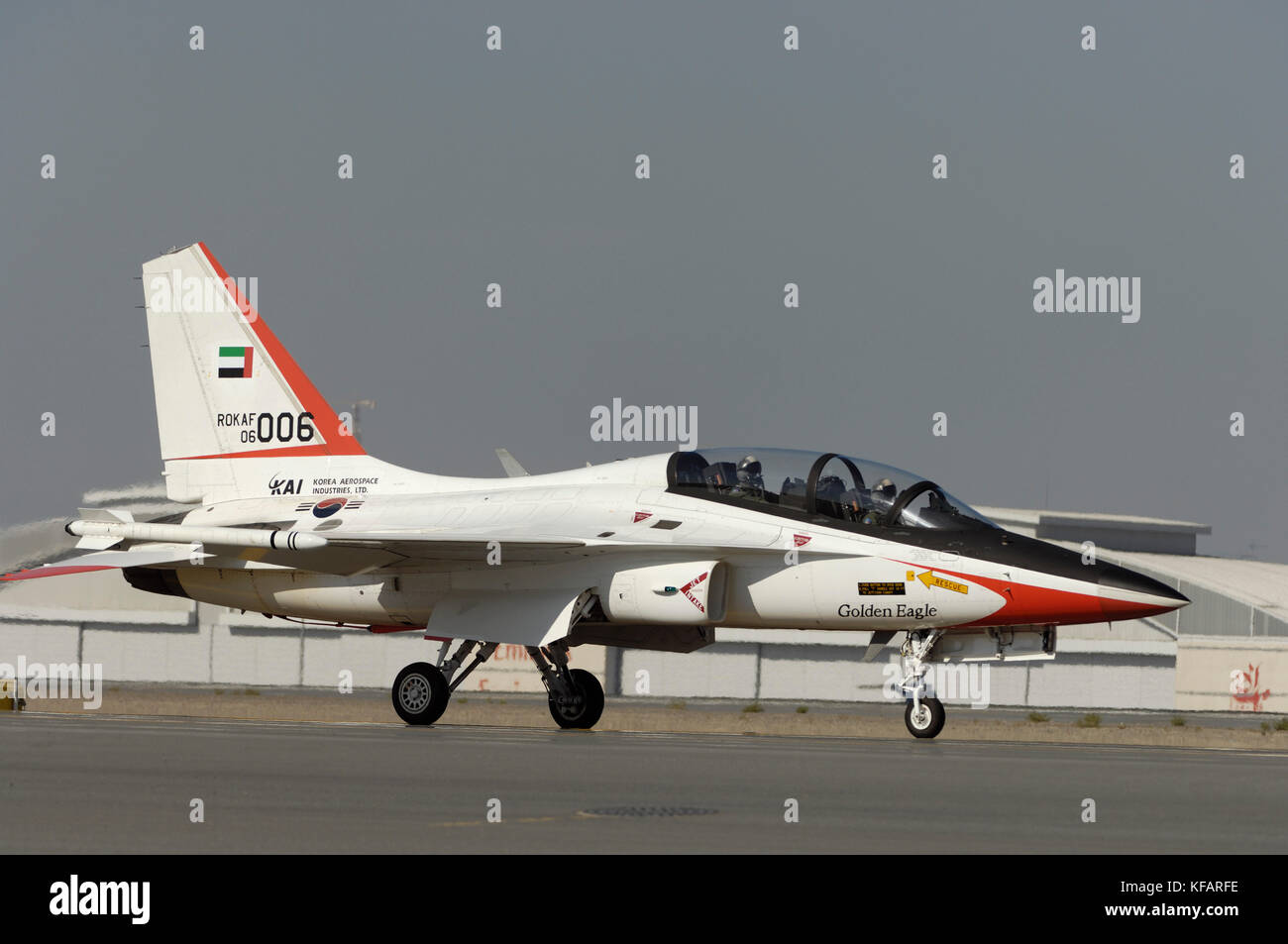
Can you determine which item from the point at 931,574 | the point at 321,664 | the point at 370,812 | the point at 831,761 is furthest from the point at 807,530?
the point at 321,664

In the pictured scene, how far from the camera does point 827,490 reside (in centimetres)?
1744

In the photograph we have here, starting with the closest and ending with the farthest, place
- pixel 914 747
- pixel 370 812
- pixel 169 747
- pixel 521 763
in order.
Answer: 1. pixel 370 812
2. pixel 521 763
3. pixel 169 747
4. pixel 914 747

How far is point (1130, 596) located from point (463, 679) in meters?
7.52

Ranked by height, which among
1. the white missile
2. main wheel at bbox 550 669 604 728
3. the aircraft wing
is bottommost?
main wheel at bbox 550 669 604 728

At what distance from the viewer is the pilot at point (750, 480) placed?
17688mm

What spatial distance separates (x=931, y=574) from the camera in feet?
54.6

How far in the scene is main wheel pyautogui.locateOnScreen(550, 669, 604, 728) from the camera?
1906 centimetres

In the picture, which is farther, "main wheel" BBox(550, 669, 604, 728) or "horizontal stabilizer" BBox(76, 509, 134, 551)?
"horizontal stabilizer" BBox(76, 509, 134, 551)

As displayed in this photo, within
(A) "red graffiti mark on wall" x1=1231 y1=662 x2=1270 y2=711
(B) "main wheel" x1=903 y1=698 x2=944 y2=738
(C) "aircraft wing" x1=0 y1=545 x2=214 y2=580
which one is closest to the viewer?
(B) "main wheel" x1=903 y1=698 x2=944 y2=738

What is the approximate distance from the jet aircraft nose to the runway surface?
146 cm

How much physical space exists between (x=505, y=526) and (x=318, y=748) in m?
4.77

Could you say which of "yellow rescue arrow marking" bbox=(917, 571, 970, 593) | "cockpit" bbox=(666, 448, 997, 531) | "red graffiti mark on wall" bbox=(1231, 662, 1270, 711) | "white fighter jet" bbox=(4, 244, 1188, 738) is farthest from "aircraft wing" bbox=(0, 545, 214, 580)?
"red graffiti mark on wall" bbox=(1231, 662, 1270, 711)

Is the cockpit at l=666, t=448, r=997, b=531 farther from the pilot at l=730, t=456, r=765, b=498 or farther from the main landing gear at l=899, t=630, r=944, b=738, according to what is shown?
the main landing gear at l=899, t=630, r=944, b=738
